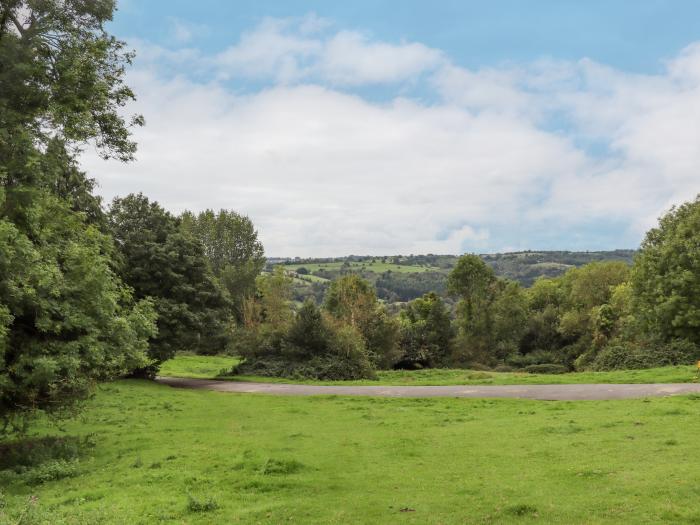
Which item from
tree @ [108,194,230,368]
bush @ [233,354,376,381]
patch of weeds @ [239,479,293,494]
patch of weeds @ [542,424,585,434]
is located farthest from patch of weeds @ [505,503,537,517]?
tree @ [108,194,230,368]

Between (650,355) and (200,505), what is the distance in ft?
105

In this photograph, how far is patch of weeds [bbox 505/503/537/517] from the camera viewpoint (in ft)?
31.1

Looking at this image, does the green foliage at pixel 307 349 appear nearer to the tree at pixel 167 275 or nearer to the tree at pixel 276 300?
the tree at pixel 276 300

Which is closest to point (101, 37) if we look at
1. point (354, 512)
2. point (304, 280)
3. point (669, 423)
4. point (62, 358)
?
point (62, 358)

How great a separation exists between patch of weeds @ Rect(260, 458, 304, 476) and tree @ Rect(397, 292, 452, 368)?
148ft

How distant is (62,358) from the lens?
15.2 meters

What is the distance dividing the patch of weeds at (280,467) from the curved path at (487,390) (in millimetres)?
13799

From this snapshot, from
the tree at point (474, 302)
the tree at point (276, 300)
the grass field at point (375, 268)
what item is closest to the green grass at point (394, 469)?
the tree at point (276, 300)

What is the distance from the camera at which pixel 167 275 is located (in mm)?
40469

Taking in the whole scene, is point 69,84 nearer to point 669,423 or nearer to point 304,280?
point 669,423

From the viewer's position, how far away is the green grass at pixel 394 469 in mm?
9859

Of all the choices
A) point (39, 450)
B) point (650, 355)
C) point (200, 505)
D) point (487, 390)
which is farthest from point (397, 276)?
point (200, 505)

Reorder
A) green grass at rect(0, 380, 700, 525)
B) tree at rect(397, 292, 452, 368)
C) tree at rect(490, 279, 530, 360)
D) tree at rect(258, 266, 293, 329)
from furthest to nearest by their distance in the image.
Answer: tree at rect(490, 279, 530, 360) < tree at rect(397, 292, 452, 368) < tree at rect(258, 266, 293, 329) < green grass at rect(0, 380, 700, 525)

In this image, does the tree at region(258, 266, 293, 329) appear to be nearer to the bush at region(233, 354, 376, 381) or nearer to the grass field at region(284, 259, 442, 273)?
the bush at region(233, 354, 376, 381)
